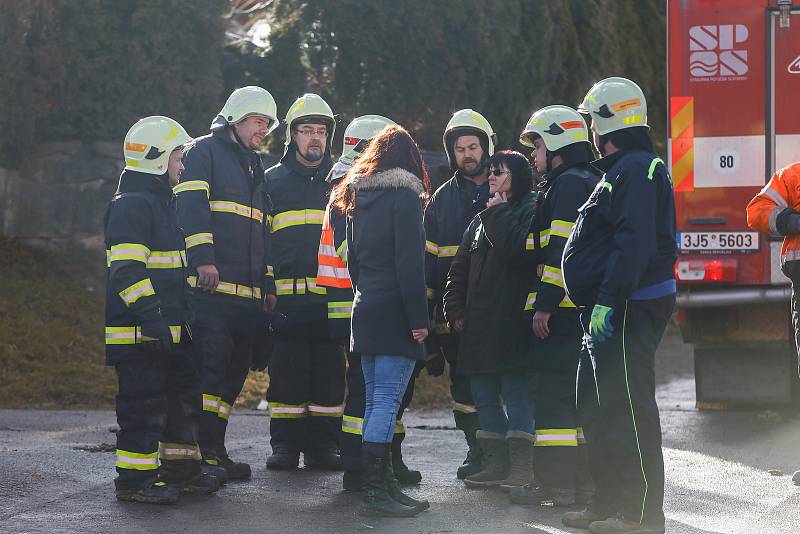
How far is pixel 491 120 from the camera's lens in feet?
55.0

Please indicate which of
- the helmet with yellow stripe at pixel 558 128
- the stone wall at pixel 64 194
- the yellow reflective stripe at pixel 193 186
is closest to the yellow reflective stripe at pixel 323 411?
the yellow reflective stripe at pixel 193 186

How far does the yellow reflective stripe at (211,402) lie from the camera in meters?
8.07

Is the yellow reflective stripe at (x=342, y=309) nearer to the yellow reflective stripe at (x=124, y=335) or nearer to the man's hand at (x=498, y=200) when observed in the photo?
the man's hand at (x=498, y=200)

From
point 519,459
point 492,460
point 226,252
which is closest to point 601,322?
point 519,459

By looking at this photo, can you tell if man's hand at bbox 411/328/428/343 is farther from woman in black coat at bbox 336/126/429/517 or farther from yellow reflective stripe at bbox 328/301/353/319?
yellow reflective stripe at bbox 328/301/353/319

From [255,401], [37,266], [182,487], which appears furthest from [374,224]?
[37,266]

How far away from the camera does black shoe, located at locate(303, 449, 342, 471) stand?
28.3ft

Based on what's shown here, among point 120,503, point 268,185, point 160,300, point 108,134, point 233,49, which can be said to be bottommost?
point 120,503

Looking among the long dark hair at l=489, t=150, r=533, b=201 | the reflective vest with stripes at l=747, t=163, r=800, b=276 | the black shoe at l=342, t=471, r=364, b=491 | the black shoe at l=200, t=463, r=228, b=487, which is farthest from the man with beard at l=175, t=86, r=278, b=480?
the reflective vest with stripes at l=747, t=163, r=800, b=276

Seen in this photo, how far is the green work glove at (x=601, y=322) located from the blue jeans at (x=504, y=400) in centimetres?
164

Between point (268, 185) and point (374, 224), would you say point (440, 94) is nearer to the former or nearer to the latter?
point (268, 185)

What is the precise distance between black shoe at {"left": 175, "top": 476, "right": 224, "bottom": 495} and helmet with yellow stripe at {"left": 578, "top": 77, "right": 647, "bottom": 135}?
2.80 m

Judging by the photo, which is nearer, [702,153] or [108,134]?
[702,153]

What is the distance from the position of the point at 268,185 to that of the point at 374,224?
70.0 inches
